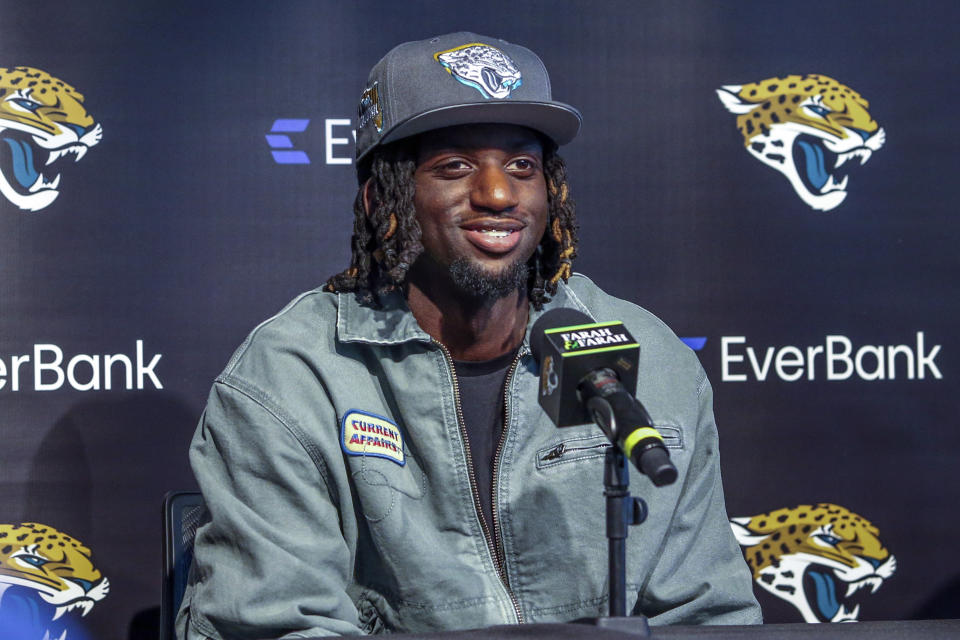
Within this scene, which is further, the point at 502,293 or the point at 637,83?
the point at 637,83

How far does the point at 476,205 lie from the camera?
181 cm

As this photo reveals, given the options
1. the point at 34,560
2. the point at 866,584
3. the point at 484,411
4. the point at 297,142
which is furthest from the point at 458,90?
the point at 866,584

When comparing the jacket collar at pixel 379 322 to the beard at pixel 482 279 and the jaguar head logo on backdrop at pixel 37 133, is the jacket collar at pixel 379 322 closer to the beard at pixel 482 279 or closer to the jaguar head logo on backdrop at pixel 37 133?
the beard at pixel 482 279

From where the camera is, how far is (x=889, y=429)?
9.34 ft

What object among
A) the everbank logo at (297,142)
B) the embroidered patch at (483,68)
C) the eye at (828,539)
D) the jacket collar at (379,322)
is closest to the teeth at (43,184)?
the everbank logo at (297,142)

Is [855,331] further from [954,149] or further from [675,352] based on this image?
[675,352]

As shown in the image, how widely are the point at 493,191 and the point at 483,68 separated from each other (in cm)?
21

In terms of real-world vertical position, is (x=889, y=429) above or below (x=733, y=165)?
below

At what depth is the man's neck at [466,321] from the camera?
1.87 m

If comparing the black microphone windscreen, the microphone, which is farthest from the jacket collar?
the microphone

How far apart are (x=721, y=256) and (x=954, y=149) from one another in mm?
711

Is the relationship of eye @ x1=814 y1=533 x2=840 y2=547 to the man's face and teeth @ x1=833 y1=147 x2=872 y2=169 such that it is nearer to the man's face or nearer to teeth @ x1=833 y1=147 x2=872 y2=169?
teeth @ x1=833 y1=147 x2=872 y2=169

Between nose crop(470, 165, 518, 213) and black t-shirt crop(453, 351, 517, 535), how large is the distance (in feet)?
0.87

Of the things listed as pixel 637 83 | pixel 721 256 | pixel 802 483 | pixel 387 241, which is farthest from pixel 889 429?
pixel 387 241
